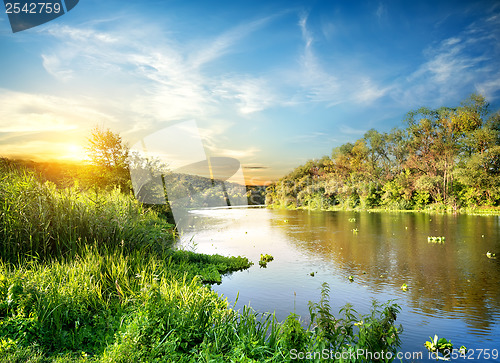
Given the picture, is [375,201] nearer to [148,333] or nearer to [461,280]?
[461,280]

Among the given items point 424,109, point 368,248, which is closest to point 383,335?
point 368,248

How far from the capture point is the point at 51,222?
6.42 meters

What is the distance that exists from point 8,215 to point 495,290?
1072 cm

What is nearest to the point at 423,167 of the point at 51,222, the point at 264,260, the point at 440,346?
the point at 264,260

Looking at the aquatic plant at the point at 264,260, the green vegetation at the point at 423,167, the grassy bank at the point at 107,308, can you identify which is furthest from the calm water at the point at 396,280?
the green vegetation at the point at 423,167

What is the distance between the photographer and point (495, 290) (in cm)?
741

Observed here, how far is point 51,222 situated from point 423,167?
38.0m

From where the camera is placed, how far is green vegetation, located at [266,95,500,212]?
3030 cm

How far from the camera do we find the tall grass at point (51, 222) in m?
6.02

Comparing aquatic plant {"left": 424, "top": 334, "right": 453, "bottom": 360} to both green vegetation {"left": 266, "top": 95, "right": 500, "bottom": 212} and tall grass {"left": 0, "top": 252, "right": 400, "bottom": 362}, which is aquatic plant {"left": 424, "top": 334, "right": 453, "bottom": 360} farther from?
green vegetation {"left": 266, "top": 95, "right": 500, "bottom": 212}

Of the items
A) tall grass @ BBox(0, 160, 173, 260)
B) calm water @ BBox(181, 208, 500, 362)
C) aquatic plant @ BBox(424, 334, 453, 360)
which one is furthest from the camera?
tall grass @ BBox(0, 160, 173, 260)

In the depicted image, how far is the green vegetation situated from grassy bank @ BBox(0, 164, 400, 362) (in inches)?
1262

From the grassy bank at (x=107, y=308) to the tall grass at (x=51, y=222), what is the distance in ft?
0.07

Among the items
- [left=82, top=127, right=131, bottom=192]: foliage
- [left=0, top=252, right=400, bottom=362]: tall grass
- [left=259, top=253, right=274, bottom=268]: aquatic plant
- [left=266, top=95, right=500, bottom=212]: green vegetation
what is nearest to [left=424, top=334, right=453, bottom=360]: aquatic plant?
[left=0, top=252, right=400, bottom=362]: tall grass
